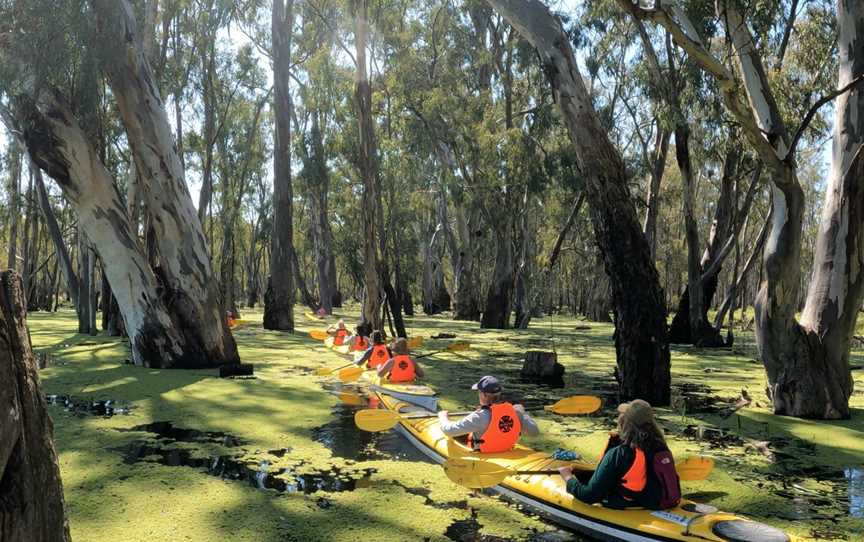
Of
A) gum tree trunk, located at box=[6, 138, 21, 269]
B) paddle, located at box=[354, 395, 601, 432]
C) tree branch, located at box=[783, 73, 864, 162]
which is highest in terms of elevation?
gum tree trunk, located at box=[6, 138, 21, 269]

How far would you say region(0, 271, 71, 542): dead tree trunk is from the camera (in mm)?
1966

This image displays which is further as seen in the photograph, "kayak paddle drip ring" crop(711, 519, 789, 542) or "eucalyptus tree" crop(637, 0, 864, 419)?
"eucalyptus tree" crop(637, 0, 864, 419)

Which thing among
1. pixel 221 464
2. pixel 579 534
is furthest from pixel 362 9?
pixel 579 534

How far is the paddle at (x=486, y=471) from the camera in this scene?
4.12m

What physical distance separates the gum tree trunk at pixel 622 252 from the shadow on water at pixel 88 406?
18.3 ft

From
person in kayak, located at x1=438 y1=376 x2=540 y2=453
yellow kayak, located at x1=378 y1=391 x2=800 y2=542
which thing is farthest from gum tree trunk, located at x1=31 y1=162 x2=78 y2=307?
yellow kayak, located at x1=378 y1=391 x2=800 y2=542

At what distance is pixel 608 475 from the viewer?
3.75m

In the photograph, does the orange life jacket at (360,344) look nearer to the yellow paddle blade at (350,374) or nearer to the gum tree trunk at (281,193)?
the yellow paddle blade at (350,374)

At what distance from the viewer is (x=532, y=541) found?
12.1 ft

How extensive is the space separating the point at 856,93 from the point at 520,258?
13842 mm

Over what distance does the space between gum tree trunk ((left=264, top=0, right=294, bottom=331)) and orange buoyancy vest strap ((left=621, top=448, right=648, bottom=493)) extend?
50.0 ft

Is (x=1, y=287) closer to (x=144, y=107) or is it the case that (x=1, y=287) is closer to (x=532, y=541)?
(x=532, y=541)

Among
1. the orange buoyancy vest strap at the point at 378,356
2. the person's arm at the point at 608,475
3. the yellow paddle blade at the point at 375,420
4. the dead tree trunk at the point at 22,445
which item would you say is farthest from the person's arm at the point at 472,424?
the orange buoyancy vest strap at the point at 378,356

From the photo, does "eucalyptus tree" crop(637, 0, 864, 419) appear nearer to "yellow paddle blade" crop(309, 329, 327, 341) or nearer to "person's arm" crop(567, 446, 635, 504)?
"person's arm" crop(567, 446, 635, 504)
